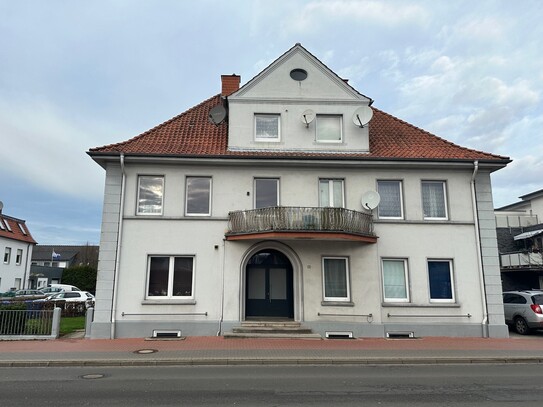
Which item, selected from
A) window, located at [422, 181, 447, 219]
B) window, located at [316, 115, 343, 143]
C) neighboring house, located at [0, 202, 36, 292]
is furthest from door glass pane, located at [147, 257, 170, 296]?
neighboring house, located at [0, 202, 36, 292]

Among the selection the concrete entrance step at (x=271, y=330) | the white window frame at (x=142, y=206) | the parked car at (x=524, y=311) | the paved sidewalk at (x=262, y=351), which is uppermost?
the white window frame at (x=142, y=206)

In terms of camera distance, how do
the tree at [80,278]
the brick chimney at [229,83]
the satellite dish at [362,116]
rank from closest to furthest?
the satellite dish at [362,116] < the brick chimney at [229,83] < the tree at [80,278]

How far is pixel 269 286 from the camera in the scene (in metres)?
15.1

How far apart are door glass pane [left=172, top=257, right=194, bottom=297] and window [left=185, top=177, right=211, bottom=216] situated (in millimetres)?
1749

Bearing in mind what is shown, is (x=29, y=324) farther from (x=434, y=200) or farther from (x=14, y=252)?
(x=14, y=252)

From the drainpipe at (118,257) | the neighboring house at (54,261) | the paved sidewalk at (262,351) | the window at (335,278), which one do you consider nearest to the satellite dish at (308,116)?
the window at (335,278)

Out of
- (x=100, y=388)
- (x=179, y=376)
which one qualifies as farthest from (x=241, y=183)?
(x=100, y=388)

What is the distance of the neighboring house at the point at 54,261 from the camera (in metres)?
53.9

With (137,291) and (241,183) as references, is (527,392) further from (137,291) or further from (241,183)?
(137,291)

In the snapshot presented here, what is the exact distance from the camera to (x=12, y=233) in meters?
39.8

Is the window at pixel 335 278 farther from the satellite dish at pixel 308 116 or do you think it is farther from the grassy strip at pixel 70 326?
the grassy strip at pixel 70 326

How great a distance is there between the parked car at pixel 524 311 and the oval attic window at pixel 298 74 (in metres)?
12.2

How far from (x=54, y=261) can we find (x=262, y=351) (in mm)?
68350

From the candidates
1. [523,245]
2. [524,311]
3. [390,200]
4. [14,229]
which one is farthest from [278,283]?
[14,229]
